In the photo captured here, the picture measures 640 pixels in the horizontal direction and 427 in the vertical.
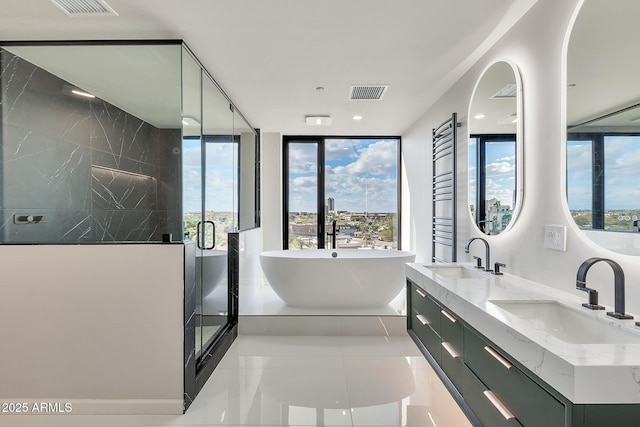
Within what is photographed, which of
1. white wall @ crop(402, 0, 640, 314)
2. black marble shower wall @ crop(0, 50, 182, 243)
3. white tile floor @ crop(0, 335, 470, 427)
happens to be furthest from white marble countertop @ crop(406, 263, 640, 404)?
black marble shower wall @ crop(0, 50, 182, 243)

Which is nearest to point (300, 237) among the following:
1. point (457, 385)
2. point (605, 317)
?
point (457, 385)

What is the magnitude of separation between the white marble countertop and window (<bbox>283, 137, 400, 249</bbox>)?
11.7ft

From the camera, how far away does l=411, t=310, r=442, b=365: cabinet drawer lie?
1.92 m

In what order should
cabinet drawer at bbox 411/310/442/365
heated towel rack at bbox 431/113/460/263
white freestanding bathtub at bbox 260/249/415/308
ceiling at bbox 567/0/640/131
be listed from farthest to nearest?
white freestanding bathtub at bbox 260/249/415/308 → heated towel rack at bbox 431/113/460/263 → cabinet drawer at bbox 411/310/442/365 → ceiling at bbox 567/0/640/131

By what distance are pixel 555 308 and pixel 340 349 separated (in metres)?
2.07

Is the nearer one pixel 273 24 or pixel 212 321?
pixel 273 24

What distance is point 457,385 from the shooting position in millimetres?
1635

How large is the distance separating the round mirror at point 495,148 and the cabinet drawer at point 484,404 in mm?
1106

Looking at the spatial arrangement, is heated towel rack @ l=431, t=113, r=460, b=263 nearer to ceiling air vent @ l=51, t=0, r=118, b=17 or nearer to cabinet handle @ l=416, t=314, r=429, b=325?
cabinet handle @ l=416, t=314, r=429, b=325

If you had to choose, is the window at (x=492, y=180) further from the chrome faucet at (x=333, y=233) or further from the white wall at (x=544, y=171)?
the chrome faucet at (x=333, y=233)

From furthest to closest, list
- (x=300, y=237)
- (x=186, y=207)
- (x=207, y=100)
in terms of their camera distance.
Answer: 1. (x=300, y=237)
2. (x=207, y=100)
3. (x=186, y=207)

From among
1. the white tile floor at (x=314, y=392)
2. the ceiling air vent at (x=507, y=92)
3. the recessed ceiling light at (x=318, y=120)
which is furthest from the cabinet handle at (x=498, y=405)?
the recessed ceiling light at (x=318, y=120)

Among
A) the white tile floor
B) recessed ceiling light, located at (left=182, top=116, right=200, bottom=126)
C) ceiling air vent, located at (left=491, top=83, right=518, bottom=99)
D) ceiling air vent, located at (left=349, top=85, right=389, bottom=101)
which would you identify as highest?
ceiling air vent, located at (left=349, top=85, right=389, bottom=101)

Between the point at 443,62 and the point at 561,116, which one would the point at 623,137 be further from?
the point at 443,62
